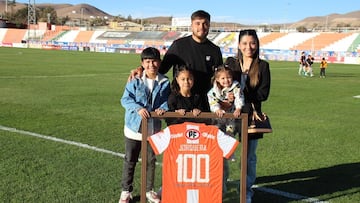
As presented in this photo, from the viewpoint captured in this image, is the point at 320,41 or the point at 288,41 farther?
the point at 288,41

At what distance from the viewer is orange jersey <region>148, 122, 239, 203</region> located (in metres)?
4.22

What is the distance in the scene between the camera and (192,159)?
167 inches

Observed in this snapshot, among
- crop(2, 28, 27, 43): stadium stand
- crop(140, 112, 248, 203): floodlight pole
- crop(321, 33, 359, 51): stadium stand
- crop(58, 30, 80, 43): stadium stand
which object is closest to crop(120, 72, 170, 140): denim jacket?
crop(140, 112, 248, 203): floodlight pole

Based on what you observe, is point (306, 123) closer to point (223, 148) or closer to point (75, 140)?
Answer: point (75, 140)

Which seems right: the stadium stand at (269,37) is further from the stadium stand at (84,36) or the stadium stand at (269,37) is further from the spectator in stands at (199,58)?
the spectator in stands at (199,58)

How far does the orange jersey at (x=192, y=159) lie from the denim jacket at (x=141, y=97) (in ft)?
1.79

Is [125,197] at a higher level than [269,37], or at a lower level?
lower

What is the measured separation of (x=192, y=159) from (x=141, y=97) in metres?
0.92

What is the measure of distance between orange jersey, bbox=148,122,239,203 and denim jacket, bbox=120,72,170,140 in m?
0.55

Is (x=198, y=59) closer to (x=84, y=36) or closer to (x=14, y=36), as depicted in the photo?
(x=84, y=36)

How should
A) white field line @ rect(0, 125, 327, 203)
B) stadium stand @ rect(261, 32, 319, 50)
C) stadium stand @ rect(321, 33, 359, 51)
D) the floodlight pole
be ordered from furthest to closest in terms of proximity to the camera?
1. stadium stand @ rect(261, 32, 319, 50)
2. stadium stand @ rect(321, 33, 359, 51)
3. white field line @ rect(0, 125, 327, 203)
4. the floodlight pole

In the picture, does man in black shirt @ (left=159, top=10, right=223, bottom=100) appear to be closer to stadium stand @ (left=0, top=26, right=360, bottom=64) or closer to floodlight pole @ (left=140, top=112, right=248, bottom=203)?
floodlight pole @ (left=140, top=112, right=248, bottom=203)

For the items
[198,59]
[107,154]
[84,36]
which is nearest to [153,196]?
[198,59]

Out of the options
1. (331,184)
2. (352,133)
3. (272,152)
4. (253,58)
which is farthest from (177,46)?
(352,133)
